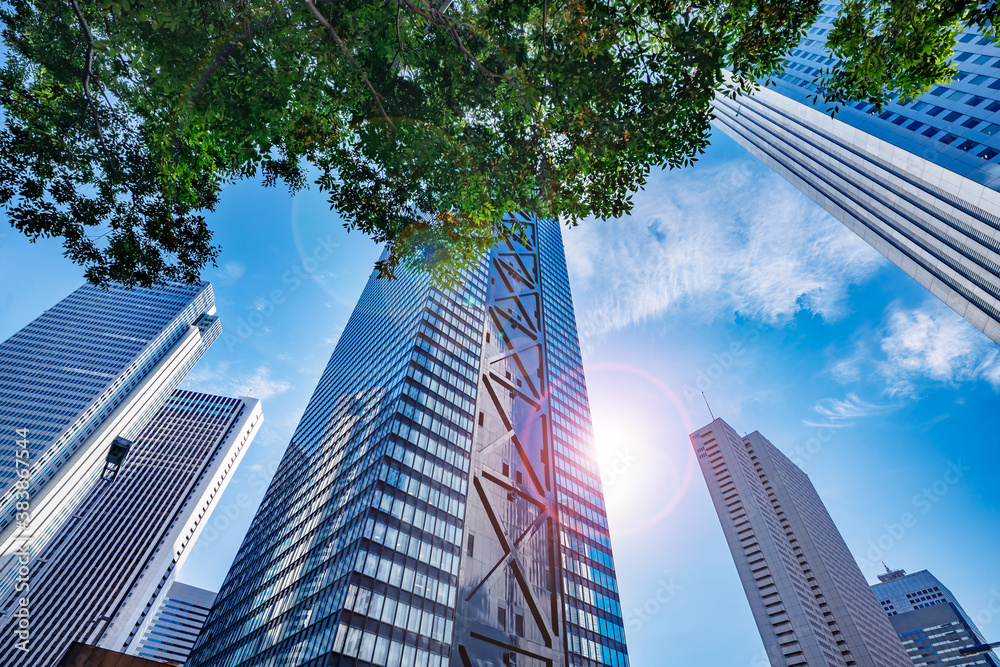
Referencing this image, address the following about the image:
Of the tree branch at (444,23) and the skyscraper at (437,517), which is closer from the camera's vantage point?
the tree branch at (444,23)

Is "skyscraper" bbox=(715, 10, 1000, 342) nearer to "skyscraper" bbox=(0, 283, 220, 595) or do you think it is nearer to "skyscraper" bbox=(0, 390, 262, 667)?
"skyscraper" bbox=(0, 283, 220, 595)

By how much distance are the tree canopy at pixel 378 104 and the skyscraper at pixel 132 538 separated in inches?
5648

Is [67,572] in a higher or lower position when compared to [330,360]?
lower

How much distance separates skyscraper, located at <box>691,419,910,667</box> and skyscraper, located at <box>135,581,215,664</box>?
7018 inches

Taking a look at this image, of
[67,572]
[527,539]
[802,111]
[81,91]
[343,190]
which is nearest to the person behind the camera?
[81,91]

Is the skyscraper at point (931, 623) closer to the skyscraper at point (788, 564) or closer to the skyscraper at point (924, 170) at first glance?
the skyscraper at point (788, 564)

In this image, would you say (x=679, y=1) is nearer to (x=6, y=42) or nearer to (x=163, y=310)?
(x=6, y=42)

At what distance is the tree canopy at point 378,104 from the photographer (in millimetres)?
8797

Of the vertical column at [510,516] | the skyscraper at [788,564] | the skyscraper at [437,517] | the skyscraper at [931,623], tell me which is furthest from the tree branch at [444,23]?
the skyscraper at [931,623]

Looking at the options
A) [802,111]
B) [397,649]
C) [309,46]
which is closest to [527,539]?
[397,649]

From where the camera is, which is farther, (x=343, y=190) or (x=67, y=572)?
(x=67, y=572)

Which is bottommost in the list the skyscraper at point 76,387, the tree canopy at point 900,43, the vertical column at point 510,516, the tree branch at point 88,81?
the tree branch at point 88,81

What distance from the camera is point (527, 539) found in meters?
50.4

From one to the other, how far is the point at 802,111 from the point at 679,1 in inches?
2321
